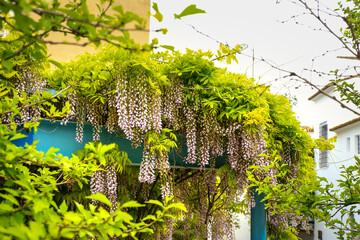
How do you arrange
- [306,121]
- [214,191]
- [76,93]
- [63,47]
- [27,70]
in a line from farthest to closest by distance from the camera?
[306,121] < [214,191] < [63,47] < [76,93] < [27,70]

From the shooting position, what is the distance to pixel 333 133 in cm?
1357

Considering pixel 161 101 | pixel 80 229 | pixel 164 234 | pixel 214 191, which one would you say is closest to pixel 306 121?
pixel 214 191

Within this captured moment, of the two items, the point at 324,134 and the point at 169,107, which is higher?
the point at 324,134

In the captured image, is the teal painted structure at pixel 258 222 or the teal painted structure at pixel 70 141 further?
the teal painted structure at pixel 258 222

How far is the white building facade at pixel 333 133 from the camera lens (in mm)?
11469

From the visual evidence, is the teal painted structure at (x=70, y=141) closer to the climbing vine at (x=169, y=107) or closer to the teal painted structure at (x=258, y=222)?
the climbing vine at (x=169, y=107)

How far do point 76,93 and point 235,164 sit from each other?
6.81 ft

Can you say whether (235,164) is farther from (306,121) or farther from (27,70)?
(306,121)

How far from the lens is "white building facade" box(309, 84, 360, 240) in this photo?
1147 cm

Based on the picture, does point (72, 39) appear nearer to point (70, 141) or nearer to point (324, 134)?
point (70, 141)

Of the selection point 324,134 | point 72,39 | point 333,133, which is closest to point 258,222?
point 72,39

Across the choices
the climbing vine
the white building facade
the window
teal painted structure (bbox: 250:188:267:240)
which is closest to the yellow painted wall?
the climbing vine

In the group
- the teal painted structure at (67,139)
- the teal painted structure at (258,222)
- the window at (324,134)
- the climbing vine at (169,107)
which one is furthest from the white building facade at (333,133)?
the teal painted structure at (67,139)

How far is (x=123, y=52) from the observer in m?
3.35
